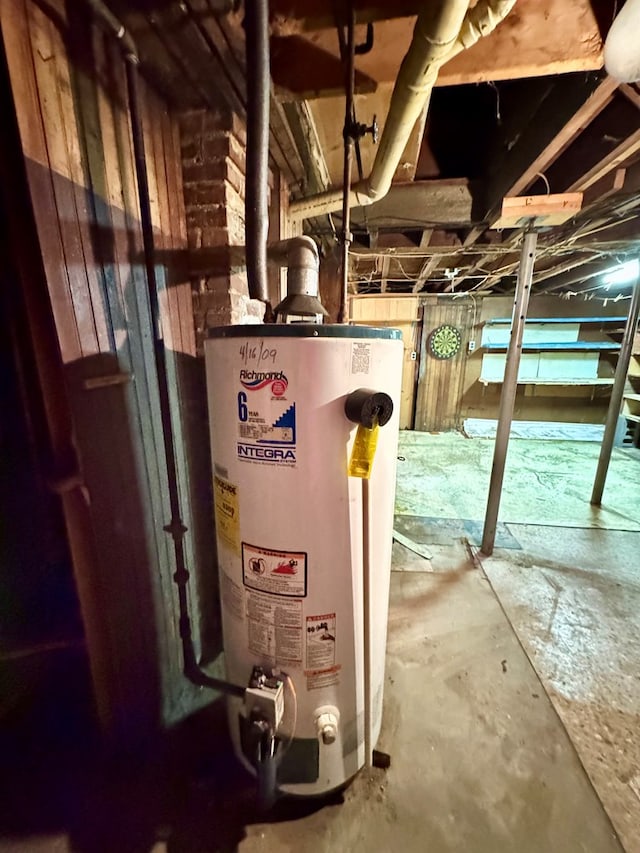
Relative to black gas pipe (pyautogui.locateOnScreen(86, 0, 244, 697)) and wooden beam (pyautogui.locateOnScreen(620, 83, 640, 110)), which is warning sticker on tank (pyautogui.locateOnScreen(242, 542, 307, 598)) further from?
wooden beam (pyautogui.locateOnScreen(620, 83, 640, 110))

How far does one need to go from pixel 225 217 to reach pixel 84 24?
53 centimetres

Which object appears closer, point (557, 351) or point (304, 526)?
point (304, 526)

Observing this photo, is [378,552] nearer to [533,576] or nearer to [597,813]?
[597,813]

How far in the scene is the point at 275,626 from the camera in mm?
959

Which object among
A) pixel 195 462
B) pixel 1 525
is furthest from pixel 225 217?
pixel 1 525

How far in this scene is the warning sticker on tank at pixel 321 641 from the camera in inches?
37.1

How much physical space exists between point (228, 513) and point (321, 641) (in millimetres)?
438

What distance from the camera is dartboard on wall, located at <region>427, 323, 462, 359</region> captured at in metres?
6.12

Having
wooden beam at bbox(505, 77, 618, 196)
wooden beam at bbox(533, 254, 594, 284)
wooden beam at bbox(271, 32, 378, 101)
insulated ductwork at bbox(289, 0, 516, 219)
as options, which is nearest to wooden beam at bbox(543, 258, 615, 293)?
wooden beam at bbox(533, 254, 594, 284)

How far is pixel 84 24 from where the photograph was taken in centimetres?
86

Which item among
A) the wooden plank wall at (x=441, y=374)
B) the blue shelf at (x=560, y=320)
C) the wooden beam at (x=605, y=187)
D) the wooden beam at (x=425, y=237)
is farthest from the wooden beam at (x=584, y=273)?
the wooden beam at (x=425, y=237)

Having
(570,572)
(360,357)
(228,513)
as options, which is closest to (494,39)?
(360,357)

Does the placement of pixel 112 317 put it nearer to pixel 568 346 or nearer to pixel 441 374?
pixel 441 374

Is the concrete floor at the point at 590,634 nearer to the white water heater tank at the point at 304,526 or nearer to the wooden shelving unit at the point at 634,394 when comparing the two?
the white water heater tank at the point at 304,526
